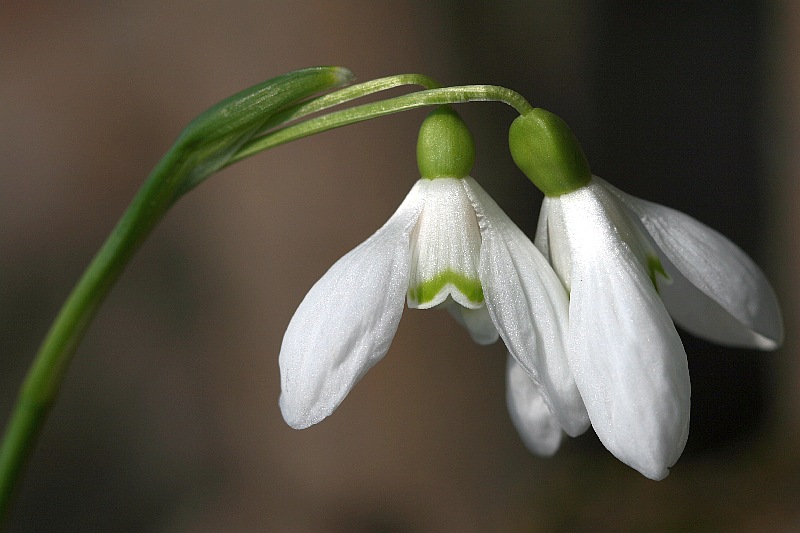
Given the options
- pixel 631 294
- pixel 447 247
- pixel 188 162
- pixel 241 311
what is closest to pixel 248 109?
pixel 188 162

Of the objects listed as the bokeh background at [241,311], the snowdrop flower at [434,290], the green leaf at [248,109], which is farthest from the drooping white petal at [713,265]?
the bokeh background at [241,311]

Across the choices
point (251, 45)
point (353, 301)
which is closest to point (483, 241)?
point (353, 301)

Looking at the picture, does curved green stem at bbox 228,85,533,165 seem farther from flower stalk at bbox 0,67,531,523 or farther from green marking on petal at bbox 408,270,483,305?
green marking on petal at bbox 408,270,483,305

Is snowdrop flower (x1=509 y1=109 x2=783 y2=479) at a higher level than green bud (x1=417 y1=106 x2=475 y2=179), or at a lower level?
lower

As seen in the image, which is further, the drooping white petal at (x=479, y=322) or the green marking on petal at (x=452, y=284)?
the drooping white petal at (x=479, y=322)

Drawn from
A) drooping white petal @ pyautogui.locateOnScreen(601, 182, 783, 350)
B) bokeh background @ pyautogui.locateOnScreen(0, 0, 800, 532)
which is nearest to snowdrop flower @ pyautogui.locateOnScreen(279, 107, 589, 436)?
drooping white petal @ pyautogui.locateOnScreen(601, 182, 783, 350)

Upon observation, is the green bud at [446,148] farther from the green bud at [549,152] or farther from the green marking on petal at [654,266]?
the green marking on petal at [654,266]
